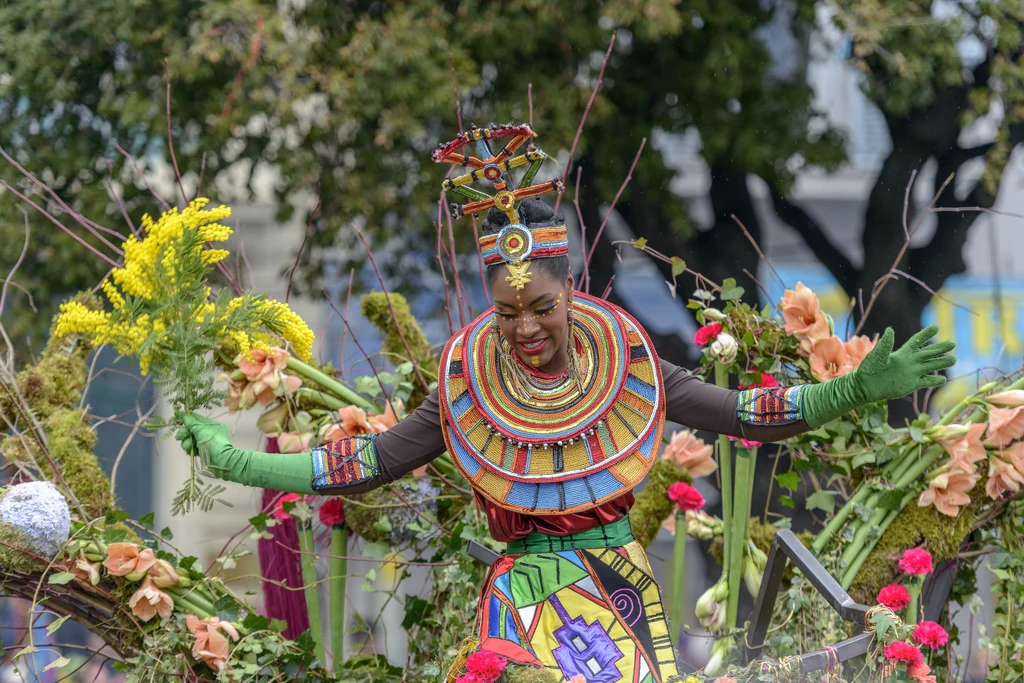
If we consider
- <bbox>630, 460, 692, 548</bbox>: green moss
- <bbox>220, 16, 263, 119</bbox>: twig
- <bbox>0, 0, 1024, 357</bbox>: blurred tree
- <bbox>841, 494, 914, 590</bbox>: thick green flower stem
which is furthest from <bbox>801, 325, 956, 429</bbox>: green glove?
<bbox>220, 16, 263, 119</bbox>: twig

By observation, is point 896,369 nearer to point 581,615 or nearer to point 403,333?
point 581,615

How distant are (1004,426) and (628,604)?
3.45ft

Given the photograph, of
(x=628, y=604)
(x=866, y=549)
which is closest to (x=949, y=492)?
(x=866, y=549)

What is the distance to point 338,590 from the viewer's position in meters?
3.07

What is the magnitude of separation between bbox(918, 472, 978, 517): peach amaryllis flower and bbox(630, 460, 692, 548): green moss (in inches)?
26.1

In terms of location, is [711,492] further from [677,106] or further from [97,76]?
[97,76]

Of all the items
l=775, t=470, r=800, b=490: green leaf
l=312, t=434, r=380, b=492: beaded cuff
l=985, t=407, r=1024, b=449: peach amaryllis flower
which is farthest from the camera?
l=775, t=470, r=800, b=490: green leaf

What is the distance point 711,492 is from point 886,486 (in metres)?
3.37

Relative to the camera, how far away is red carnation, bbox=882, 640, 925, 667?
2314 mm

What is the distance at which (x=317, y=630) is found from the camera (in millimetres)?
3074

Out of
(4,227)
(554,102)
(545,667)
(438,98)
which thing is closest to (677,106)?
(554,102)

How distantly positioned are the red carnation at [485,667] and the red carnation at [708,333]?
45.9 inches

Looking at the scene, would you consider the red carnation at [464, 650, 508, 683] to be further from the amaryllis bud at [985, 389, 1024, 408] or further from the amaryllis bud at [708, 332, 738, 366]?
the amaryllis bud at [985, 389, 1024, 408]

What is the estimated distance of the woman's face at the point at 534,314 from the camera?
7.20 ft
